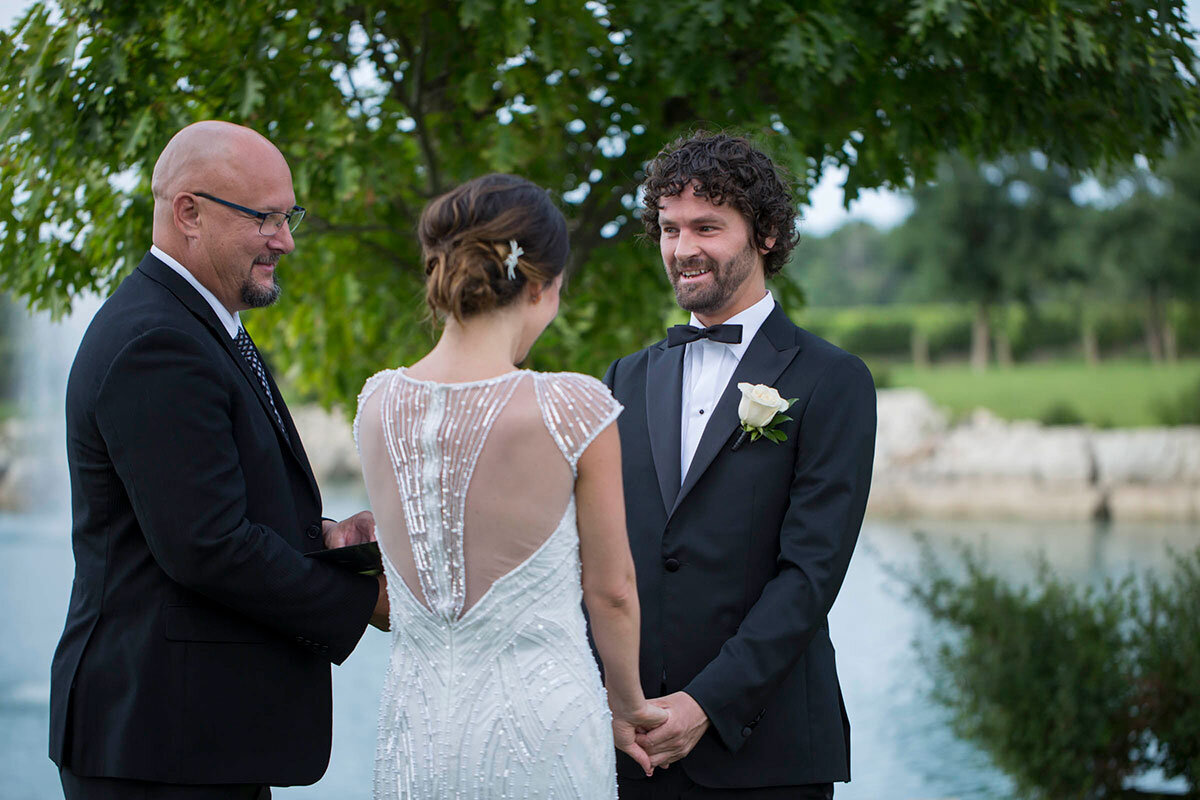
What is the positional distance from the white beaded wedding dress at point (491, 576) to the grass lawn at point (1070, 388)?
1116 inches

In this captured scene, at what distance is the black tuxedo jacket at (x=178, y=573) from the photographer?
215 cm

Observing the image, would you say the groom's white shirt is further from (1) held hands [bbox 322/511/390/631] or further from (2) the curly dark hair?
(1) held hands [bbox 322/511/390/631]

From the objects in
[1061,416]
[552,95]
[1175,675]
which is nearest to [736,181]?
[552,95]

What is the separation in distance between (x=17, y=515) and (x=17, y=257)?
21698 millimetres

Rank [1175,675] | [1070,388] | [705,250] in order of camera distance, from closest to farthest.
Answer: [705,250] → [1175,675] → [1070,388]

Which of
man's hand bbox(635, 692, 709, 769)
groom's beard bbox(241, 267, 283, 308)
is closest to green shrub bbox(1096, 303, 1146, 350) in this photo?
man's hand bbox(635, 692, 709, 769)

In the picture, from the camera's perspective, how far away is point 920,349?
3938 centimetres

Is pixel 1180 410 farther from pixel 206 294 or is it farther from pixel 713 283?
pixel 206 294

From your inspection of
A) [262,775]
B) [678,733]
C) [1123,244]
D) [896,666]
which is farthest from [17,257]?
[1123,244]

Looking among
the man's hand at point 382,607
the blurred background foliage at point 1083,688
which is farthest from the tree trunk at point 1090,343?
the man's hand at point 382,607

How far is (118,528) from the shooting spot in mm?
2236

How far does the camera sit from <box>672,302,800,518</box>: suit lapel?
2586mm

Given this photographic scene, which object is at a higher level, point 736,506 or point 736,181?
point 736,181

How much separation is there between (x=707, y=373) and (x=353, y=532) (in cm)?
93
